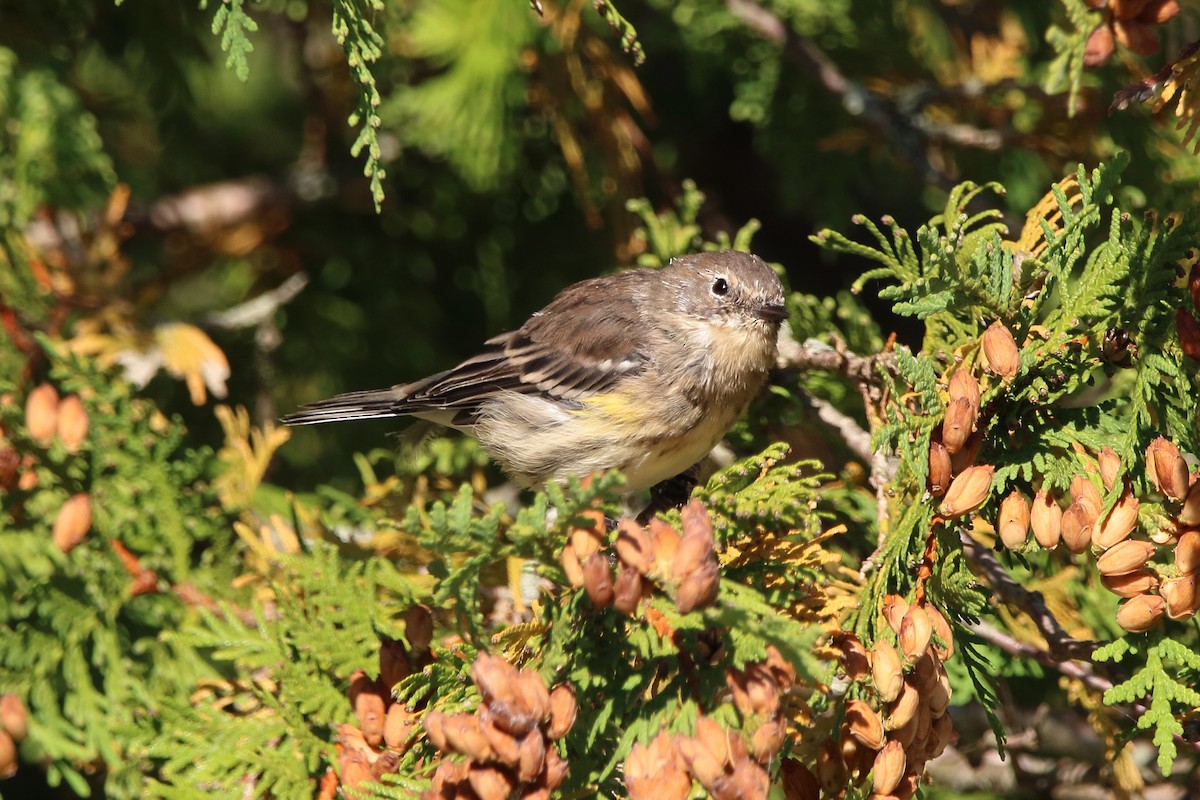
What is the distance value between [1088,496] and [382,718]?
1.23 metres

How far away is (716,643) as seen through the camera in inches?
67.2

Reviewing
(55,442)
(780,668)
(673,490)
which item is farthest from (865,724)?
(55,442)

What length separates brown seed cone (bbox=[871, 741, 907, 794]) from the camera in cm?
158

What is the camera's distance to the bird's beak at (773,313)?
8.58ft

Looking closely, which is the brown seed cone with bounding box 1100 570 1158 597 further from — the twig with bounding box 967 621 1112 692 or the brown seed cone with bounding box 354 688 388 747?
the brown seed cone with bounding box 354 688 388 747

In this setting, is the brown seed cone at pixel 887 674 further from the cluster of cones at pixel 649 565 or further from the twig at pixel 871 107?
the twig at pixel 871 107

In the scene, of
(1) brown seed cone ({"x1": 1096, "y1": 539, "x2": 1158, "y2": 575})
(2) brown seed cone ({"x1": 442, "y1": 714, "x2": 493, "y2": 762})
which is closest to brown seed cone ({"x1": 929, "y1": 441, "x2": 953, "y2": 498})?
(1) brown seed cone ({"x1": 1096, "y1": 539, "x2": 1158, "y2": 575})

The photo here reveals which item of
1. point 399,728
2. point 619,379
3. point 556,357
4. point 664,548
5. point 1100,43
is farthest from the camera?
point 556,357

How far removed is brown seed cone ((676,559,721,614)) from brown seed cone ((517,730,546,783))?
265mm

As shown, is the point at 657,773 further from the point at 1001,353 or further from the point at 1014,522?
the point at 1001,353

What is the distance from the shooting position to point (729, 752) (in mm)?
1483

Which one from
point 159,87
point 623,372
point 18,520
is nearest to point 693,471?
point 623,372

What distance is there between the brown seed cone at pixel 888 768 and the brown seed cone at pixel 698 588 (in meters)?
0.35

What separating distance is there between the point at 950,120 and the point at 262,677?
250 cm
